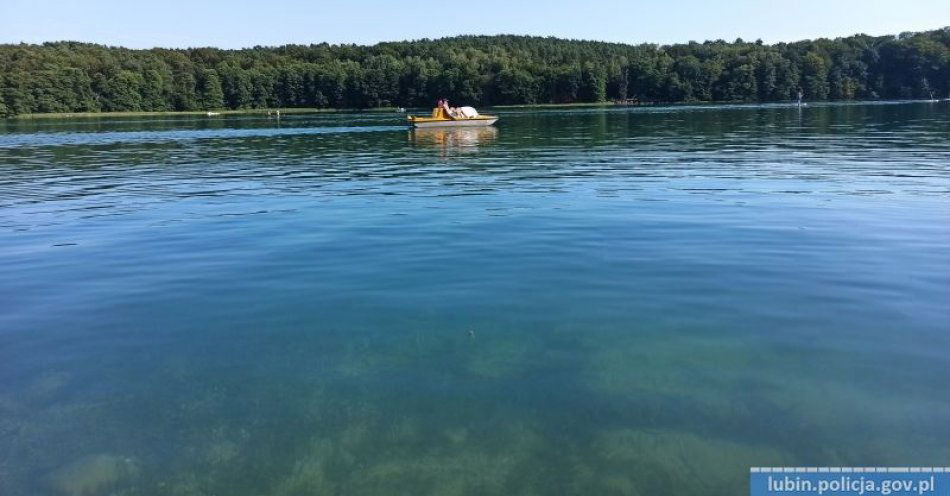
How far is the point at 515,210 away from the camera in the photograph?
2045cm

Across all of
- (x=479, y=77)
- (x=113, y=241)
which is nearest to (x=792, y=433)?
(x=113, y=241)

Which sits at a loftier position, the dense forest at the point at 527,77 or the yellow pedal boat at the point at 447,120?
the dense forest at the point at 527,77

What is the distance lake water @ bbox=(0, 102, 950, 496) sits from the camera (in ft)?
21.8

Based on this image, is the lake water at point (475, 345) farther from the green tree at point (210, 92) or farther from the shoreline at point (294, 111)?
the green tree at point (210, 92)

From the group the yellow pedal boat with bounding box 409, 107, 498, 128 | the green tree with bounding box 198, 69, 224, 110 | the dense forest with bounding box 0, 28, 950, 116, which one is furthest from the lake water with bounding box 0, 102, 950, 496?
the dense forest with bounding box 0, 28, 950, 116

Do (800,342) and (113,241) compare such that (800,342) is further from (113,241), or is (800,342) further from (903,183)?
(903,183)

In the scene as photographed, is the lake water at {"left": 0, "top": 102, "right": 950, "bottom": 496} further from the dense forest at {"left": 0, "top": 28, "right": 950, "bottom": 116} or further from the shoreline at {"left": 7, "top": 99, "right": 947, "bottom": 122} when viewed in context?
the dense forest at {"left": 0, "top": 28, "right": 950, "bottom": 116}

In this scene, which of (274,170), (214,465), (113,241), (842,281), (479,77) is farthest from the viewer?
(479,77)

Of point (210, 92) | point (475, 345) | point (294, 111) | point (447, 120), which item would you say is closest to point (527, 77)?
point (294, 111)

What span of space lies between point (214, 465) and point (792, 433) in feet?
17.7

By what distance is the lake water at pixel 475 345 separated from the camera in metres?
6.66

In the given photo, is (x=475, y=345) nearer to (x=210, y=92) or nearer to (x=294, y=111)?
(x=294, y=111)

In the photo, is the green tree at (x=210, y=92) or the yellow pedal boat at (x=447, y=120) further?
the green tree at (x=210, y=92)

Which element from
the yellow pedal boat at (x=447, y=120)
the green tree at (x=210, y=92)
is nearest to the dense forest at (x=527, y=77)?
the green tree at (x=210, y=92)
